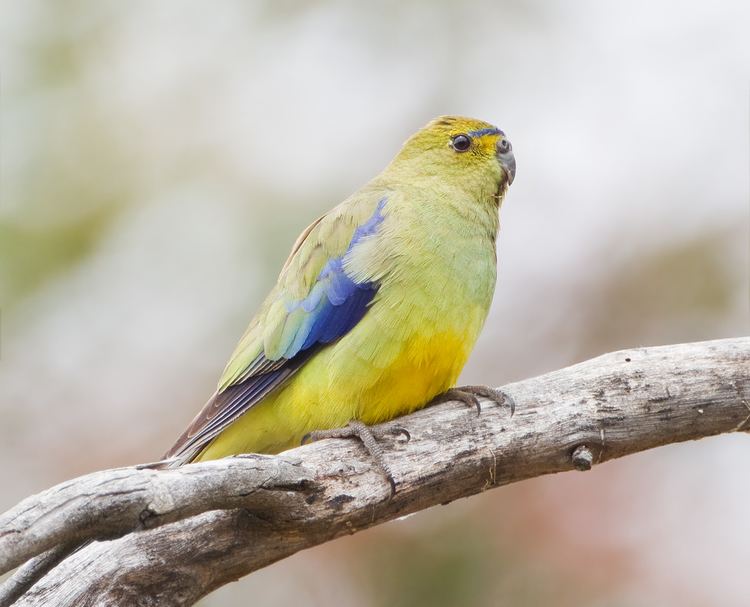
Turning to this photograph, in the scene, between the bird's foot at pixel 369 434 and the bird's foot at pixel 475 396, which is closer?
the bird's foot at pixel 369 434

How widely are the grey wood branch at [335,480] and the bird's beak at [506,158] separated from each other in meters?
1.40

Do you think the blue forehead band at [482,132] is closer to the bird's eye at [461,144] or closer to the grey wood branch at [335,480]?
the bird's eye at [461,144]

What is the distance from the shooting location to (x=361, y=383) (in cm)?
465

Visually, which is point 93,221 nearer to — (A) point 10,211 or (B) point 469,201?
(A) point 10,211

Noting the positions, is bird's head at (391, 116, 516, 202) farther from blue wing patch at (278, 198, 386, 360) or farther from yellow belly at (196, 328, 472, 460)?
yellow belly at (196, 328, 472, 460)

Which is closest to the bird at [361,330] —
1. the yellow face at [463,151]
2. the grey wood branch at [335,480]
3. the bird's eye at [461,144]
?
the grey wood branch at [335,480]

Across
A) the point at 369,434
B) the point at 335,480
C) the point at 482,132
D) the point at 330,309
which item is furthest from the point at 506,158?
the point at 335,480

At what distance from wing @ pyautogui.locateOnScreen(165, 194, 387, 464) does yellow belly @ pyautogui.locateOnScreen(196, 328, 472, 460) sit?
0.10 metres

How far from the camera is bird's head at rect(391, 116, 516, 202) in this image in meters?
5.56

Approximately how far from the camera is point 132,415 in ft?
22.2

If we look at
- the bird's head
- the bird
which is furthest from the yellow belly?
the bird's head

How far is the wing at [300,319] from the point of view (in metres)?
4.77

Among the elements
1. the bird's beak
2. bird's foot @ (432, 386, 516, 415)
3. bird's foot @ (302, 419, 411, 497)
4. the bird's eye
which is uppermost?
the bird's eye

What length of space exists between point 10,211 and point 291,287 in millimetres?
3175
